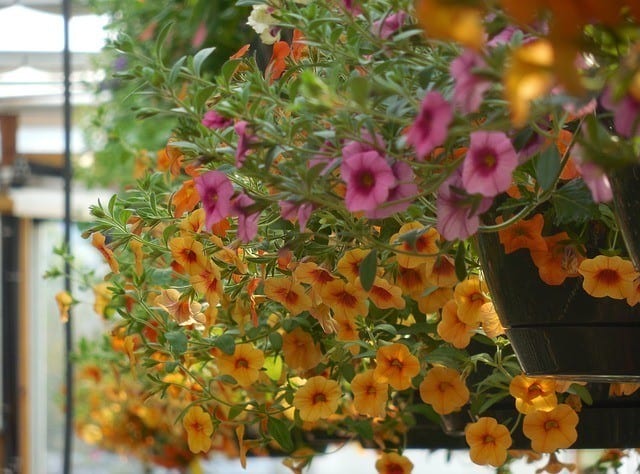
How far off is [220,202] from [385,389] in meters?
0.23

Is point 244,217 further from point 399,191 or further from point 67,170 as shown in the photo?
point 67,170

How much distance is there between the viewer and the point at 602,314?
61 centimetres

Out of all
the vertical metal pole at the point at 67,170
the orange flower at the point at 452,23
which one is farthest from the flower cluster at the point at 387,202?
the vertical metal pole at the point at 67,170

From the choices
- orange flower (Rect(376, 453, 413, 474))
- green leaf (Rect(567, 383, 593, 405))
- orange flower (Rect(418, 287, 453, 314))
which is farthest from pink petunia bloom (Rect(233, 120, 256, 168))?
orange flower (Rect(376, 453, 413, 474))

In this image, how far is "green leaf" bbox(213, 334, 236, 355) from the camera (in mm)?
804

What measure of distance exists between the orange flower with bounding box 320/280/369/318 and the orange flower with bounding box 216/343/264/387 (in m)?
0.16

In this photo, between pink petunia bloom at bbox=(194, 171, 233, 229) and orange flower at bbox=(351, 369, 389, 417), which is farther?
orange flower at bbox=(351, 369, 389, 417)

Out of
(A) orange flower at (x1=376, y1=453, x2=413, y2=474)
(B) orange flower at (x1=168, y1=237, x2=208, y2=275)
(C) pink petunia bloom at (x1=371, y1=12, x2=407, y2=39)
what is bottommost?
(A) orange flower at (x1=376, y1=453, x2=413, y2=474)

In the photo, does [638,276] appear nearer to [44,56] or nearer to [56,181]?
[44,56]

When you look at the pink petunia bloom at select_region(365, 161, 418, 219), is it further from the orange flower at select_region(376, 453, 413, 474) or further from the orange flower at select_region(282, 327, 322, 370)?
the orange flower at select_region(376, 453, 413, 474)

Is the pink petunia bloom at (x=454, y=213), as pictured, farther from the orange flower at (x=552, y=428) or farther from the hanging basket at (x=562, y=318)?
the orange flower at (x=552, y=428)

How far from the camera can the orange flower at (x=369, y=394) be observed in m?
0.74

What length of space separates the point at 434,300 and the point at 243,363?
18 centimetres

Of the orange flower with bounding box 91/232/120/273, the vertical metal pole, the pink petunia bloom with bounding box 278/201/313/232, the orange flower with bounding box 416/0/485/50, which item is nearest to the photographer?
the orange flower with bounding box 416/0/485/50
